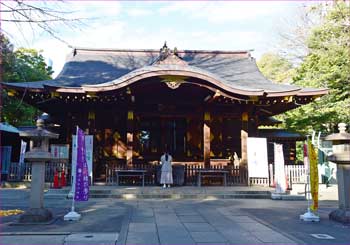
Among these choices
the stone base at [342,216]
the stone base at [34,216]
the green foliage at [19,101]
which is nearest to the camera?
the stone base at [34,216]

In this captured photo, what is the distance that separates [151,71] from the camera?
12.3 m

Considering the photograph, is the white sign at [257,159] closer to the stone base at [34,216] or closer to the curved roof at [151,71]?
the curved roof at [151,71]

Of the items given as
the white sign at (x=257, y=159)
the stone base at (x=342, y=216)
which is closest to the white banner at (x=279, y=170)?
the white sign at (x=257, y=159)

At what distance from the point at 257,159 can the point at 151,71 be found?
5443mm

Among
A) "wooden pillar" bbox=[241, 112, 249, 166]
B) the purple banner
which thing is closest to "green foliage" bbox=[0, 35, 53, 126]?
"wooden pillar" bbox=[241, 112, 249, 166]

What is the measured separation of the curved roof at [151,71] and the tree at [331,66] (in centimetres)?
377

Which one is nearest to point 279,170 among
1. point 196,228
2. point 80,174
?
point 196,228

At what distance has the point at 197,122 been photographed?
15.2 metres

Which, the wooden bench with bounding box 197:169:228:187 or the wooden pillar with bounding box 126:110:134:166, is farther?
the wooden pillar with bounding box 126:110:134:166

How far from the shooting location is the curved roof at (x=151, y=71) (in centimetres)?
1237

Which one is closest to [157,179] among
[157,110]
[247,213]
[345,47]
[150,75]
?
[157,110]

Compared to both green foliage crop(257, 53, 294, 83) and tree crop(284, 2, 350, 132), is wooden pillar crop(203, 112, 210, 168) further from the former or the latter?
green foliage crop(257, 53, 294, 83)

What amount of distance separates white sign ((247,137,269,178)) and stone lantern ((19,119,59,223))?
826 centimetres

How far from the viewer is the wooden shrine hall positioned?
1256cm
